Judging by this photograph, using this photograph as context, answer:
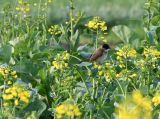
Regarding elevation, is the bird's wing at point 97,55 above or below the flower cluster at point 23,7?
below

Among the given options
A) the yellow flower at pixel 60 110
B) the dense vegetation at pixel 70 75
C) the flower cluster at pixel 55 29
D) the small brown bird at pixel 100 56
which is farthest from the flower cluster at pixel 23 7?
the yellow flower at pixel 60 110

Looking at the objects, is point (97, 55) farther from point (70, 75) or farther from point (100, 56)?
point (70, 75)

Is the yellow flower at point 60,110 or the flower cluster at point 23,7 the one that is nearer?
the yellow flower at point 60,110

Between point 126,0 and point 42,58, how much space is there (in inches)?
449

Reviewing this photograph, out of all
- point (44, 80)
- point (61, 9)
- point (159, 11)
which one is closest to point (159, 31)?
point (159, 11)

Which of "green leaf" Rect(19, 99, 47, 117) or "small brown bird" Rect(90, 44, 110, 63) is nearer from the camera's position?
"green leaf" Rect(19, 99, 47, 117)

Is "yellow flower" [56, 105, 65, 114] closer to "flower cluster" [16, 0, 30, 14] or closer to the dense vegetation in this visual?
the dense vegetation

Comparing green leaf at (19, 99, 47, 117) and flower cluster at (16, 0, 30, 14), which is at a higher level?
flower cluster at (16, 0, 30, 14)

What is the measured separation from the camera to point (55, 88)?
4.50 meters

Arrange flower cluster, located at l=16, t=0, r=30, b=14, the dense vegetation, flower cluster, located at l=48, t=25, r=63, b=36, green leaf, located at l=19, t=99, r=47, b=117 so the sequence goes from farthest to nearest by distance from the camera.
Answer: flower cluster, located at l=16, t=0, r=30, b=14
flower cluster, located at l=48, t=25, r=63, b=36
green leaf, located at l=19, t=99, r=47, b=117
the dense vegetation

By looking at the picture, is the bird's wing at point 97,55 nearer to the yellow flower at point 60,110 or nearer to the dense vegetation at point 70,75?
the dense vegetation at point 70,75

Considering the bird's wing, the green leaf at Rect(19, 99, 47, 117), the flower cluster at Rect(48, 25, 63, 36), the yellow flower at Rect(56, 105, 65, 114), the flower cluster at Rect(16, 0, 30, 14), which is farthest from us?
the flower cluster at Rect(16, 0, 30, 14)

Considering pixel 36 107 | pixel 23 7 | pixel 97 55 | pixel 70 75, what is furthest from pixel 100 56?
pixel 23 7

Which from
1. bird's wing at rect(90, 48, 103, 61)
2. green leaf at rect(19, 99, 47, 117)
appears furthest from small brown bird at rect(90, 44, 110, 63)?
green leaf at rect(19, 99, 47, 117)
